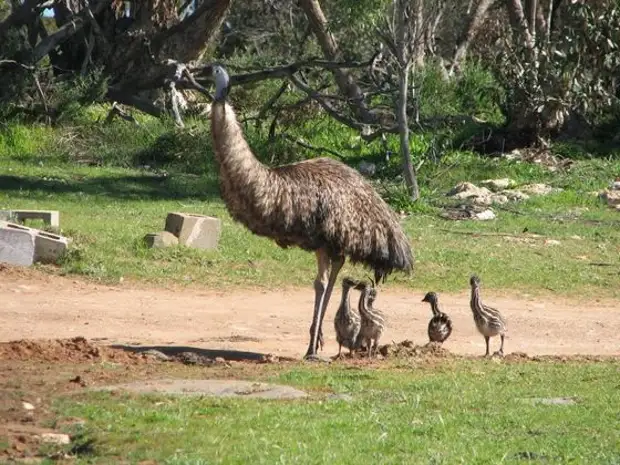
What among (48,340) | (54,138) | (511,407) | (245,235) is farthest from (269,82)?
(511,407)

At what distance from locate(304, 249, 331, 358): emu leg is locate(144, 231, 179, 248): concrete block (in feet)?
13.8

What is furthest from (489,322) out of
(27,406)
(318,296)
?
(27,406)

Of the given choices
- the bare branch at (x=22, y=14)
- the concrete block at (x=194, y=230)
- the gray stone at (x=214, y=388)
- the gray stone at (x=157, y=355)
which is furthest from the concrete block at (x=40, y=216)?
the bare branch at (x=22, y=14)

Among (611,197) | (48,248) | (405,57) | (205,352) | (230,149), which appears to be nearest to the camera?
(230,149)

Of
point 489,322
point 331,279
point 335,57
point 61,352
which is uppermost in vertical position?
point 335,57

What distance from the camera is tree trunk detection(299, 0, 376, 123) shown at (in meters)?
23.3

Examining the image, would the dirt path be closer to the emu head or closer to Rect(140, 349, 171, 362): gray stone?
Rect(140, 349, 171, 362): gray stone

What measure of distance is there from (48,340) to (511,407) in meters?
4.26

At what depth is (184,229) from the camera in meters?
15.8

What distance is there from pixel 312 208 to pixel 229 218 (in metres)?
7.25

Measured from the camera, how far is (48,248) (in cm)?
1497

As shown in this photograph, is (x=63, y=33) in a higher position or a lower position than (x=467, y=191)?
higher

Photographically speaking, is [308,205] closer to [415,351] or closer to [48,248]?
[415,351]

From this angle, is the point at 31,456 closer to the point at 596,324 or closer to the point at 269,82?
the point at 596,324
